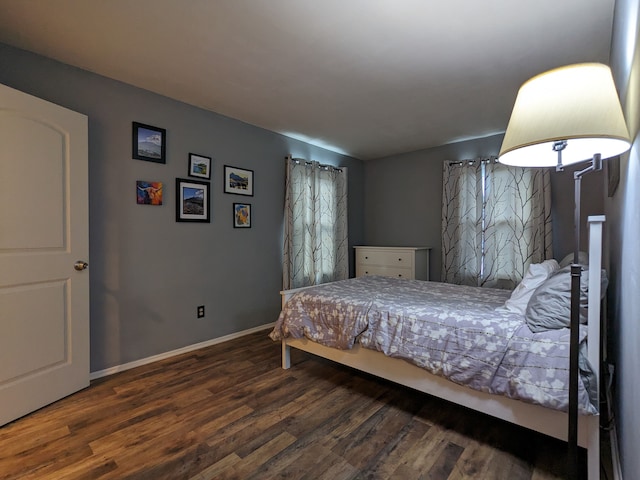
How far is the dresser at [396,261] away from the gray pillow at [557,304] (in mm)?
2427

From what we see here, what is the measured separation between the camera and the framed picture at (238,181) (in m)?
3.18

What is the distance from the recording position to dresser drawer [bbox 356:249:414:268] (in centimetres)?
401

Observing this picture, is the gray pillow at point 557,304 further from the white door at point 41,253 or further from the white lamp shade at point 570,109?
the white door at point 41,253

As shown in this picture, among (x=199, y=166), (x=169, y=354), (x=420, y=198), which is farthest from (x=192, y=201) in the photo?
(x=420, y=198)

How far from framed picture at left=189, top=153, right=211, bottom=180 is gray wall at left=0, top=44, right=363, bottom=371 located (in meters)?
0.06

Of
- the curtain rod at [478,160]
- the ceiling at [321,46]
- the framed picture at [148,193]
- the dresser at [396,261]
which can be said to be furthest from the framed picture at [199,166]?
the curtain rod at [478,160]

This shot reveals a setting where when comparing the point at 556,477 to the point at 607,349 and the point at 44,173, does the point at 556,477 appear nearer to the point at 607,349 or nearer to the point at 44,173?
the point at 607,349

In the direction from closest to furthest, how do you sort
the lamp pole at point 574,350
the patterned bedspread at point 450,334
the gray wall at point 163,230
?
1. the lamp pole at point 574,350
2. the patterned bedspread at point 450,334
3. the gray wall at point 163,230

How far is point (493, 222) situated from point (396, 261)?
1241mm

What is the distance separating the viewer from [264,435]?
168cm

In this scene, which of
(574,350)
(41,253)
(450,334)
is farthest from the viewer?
(41,253)

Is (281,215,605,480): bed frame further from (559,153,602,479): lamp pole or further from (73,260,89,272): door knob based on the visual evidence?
(73,260,89,272): door knob

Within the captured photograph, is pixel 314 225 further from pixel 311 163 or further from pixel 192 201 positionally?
pixel 192 201

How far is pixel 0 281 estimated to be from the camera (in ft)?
5.78
